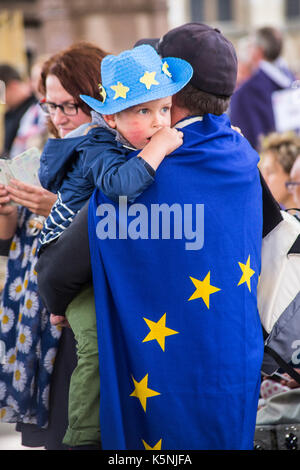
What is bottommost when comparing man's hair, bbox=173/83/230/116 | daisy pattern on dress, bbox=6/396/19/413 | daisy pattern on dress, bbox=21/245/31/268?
daisy pattern on dress, bbox=6/396/19/413

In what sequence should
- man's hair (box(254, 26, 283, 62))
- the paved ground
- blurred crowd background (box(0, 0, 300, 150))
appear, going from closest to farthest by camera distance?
the paved ground
man's hair (box(254, 26, 283, 62))
blurred crowd background (box(0, 0, 300, 150))

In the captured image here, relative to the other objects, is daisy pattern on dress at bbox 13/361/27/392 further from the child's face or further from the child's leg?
the child's face

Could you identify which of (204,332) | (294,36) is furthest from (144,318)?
(294,36)

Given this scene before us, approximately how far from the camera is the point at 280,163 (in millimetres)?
3938

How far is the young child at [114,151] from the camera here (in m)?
2.06

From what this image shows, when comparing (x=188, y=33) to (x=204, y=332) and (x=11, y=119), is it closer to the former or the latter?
(x=204, y=332)

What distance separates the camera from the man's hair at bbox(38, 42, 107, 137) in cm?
267

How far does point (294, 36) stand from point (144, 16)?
3825cm

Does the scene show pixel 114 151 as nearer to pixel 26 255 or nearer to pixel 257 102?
pixel 26 255

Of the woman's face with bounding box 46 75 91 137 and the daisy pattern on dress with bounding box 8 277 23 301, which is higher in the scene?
the woman's face with bounding box 46 75 91 137

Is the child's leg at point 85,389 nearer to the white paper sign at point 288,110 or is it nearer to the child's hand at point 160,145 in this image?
the child's hand at point 160,145

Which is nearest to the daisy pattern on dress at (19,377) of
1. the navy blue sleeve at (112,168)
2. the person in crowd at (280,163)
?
the navy blue sleeve at (112,168)

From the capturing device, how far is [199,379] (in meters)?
2.09

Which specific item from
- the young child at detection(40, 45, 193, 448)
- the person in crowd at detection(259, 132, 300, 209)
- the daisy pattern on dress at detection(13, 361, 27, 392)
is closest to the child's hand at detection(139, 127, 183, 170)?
the young child at detection(40, 45, 193, 448)
